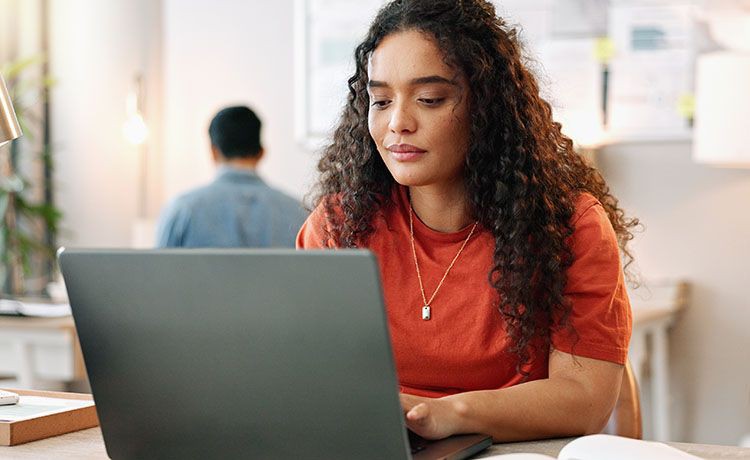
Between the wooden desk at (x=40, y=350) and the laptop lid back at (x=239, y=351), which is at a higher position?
the laptop lid back at (x=239, y=351)

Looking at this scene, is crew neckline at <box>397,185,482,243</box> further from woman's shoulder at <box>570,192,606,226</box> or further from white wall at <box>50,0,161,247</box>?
white wall at <box>50,0,161,247</box>

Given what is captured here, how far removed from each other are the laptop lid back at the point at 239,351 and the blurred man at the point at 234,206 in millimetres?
2512

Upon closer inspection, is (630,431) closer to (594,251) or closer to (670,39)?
(594,251)

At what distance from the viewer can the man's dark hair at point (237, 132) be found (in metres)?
A: 3.75

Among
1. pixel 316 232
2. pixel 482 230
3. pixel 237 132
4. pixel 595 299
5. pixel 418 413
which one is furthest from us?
pixel 237 132

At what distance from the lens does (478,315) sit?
1.59m

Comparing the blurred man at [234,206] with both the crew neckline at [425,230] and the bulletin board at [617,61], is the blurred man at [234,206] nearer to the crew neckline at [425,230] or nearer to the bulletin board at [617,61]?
the bulletin board at [617,61]

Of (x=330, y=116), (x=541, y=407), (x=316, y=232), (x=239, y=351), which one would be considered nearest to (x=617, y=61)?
(x=330, y=116)

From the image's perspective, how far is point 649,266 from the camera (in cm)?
416

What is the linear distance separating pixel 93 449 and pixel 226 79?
3670mm

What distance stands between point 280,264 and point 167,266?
125 mm

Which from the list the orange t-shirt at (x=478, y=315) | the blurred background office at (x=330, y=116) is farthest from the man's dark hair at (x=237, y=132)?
the orange t-shirt at (x=478, y=315)

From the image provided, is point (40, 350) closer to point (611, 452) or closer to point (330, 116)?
point (330, 116)

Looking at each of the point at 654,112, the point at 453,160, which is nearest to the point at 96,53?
the point at 654,112
